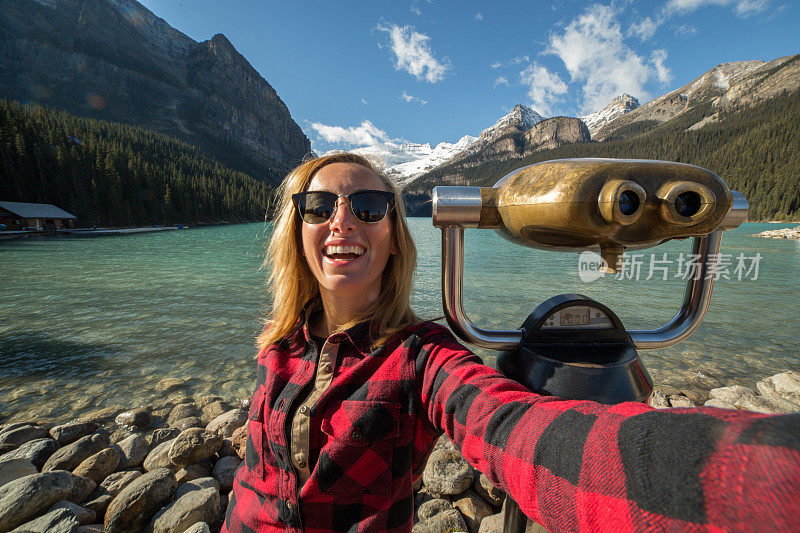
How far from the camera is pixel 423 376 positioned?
119cm

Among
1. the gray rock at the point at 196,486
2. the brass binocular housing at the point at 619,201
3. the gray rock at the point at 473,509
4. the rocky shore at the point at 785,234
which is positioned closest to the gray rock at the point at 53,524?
the gray rock at the point at 196,486

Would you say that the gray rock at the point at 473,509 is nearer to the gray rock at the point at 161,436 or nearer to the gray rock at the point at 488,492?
the gray rock at the point at 488,492

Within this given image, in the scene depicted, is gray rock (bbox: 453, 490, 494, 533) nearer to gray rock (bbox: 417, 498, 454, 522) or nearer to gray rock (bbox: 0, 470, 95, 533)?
gray rock (bbox: 417, 498, 454, 522)

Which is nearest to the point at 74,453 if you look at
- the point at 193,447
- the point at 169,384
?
the point at 193,447

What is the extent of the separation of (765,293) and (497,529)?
1313 cm

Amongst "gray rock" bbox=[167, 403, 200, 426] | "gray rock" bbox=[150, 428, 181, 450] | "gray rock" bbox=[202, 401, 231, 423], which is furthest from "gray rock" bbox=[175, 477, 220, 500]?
"gray rock" bbox=[167, 403, 200, 426]

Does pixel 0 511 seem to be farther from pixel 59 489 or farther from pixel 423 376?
→ pixel 423 376

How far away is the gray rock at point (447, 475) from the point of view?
2525 millimetres

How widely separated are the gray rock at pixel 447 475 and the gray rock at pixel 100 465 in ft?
8.52

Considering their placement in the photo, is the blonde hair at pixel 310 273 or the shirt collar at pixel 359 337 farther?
the blonde hair at pixel 310 273

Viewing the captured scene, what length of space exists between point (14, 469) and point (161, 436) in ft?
3.13

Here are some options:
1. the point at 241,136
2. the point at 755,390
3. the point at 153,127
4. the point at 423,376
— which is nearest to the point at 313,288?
the point at 423,376

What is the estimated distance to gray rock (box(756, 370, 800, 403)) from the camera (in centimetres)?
414

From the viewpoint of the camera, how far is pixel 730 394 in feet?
13.5
